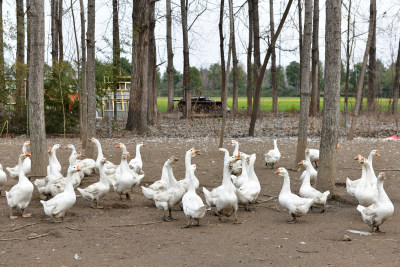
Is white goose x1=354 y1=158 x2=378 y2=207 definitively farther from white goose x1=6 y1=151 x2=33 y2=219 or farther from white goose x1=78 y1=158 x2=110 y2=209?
white goose x1=6 y1=151 x2=33 y2=219

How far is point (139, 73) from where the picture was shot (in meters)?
20.0

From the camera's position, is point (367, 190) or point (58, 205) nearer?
point (58, 205)

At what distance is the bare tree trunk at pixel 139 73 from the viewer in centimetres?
1922

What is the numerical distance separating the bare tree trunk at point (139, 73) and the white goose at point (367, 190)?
1316 centimetres

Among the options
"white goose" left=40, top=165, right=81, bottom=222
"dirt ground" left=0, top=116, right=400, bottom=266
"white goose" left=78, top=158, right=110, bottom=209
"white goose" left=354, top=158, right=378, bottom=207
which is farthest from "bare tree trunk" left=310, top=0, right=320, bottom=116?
"white goose" left=40, top=165, right=81, bottom=222

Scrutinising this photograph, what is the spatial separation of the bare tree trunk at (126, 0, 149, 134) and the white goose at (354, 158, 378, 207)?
13156 millimetres

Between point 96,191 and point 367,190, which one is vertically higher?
point 367,190

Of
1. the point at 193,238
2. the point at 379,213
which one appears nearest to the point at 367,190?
the point at 379,213

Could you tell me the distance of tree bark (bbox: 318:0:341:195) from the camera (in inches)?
345

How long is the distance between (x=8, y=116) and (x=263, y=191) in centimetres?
1486

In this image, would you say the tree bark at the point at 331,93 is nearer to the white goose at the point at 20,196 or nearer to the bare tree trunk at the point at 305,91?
the bare tree trunk at the point at 305,91

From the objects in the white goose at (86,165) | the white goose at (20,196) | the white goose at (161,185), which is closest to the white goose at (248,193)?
the white goose at (161,185)

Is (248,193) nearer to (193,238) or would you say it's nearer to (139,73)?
(193,238)

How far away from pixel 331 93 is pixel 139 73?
12486 millimetres
